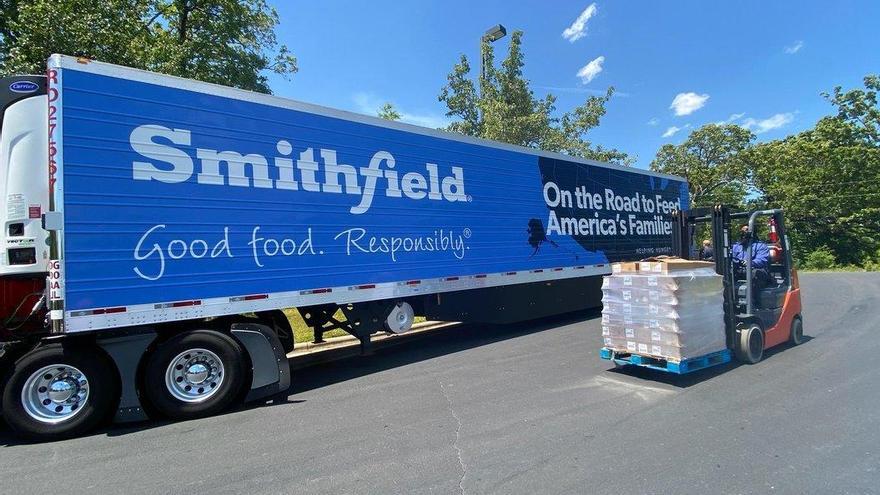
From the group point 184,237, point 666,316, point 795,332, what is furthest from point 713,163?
point 184,237

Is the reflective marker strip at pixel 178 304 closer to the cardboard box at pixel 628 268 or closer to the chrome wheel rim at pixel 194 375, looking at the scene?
the chrome wheel rim at pixel 194 375

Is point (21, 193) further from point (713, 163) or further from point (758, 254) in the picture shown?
point (713, 163)

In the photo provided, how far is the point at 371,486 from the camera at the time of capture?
3.45 m

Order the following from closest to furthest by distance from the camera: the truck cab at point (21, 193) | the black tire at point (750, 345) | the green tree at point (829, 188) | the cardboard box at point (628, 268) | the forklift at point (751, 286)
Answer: the truck cab at point (21, 193) → the cardboard box at point (628, 268) → the black tire at point (750, 345) → the forklift at point (751, 286) → the green tree at point (829, 188)

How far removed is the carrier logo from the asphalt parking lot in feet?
11.5

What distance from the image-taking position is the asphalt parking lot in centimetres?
348

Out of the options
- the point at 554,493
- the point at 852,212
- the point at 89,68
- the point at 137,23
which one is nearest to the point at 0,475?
the point at 89,68

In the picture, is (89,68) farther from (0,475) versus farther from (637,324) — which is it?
(637,324)

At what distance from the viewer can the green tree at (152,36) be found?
32.3 ft

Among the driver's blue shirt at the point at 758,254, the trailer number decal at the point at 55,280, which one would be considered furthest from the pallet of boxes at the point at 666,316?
the trailer number decal at the point at 55,280

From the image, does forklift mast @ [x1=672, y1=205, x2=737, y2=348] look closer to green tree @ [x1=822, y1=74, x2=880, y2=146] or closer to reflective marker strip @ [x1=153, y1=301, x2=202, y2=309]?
reflective marker strip @ [x1=153, y1=301, x2=202, y2=309]

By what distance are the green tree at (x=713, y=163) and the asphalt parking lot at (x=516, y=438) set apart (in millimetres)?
33072

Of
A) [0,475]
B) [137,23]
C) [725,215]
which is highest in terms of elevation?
[137,23]

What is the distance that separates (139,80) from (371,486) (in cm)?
476
